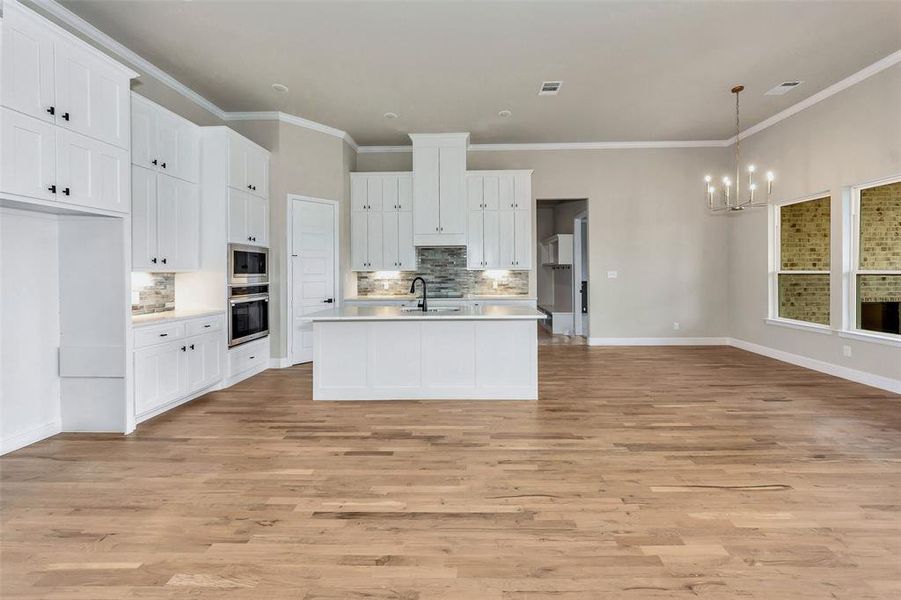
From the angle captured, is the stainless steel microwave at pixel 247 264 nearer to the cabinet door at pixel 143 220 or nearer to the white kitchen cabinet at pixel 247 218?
the white kitchen cabinet at pixel 247 218

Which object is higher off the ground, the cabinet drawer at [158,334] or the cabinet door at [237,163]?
the cabinet door at [237,163]

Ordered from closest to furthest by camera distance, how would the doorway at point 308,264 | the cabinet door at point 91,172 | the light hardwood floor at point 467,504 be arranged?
the light hardwood floor at point 467,504 < the cabinet door at point 91,172 < the doorway at point 308,264

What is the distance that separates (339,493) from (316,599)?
819mm

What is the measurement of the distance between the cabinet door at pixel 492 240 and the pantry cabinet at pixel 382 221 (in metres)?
1.15

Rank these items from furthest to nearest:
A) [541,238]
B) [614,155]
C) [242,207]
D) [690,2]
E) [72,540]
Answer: [541,238] < [614,155] < [242,207] < [690,2] < [72,540]

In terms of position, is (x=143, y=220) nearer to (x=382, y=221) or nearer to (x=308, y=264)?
(x=308, y=264)

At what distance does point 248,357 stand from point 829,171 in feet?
23.5

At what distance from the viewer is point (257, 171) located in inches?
217

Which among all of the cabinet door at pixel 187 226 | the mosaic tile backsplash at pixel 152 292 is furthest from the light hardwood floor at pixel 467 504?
the cabinet door at pixel 187 226

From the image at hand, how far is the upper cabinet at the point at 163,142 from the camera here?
12.8 feet

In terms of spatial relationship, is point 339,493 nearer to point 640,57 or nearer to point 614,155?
point 640,57

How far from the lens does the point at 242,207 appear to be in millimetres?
5156

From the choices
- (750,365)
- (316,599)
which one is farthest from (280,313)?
(750,365)

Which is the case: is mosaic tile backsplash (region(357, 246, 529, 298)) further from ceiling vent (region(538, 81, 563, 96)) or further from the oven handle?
ceiling vent (region(538, 81, 563, 96))
